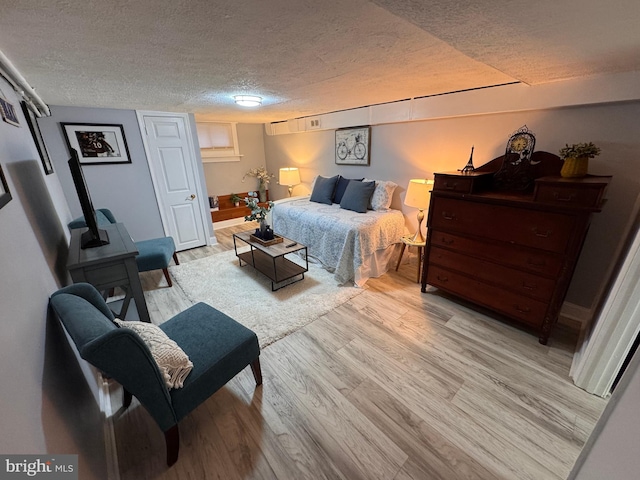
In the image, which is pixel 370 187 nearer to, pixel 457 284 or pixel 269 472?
pixel 457 284

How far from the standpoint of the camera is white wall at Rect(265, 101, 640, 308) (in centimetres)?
181

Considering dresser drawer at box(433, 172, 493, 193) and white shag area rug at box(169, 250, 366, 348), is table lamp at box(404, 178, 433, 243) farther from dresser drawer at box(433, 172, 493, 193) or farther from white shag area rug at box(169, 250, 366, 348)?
white shag area rug at box(169, 250, 366, 348)

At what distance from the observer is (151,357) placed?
3.46ft

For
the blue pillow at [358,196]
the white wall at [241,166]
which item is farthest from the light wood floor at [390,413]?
the white wall at [241,166]

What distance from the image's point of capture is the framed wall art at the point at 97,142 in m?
2.92

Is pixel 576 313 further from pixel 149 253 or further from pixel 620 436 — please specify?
pixel 149 253

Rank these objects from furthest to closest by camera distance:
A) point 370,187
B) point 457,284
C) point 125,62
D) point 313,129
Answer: point 313,129, point 370,187, point 457,284, point 125,62

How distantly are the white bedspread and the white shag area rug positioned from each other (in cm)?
21

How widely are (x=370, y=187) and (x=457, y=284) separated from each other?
1.63m

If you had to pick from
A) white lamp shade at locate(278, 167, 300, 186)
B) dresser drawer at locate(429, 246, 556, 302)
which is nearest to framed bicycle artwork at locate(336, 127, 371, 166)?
Result: white lamp shade at locate(278, 167, 300, 186)

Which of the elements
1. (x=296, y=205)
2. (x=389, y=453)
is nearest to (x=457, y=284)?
(x=389, y=453)

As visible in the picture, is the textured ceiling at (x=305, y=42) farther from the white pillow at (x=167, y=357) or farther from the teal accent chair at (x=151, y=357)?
the white pillow at (x=167, y=357)

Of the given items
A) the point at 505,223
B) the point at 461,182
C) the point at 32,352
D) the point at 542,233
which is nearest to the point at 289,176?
the point at 461,182

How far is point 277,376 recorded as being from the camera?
1.74 m
